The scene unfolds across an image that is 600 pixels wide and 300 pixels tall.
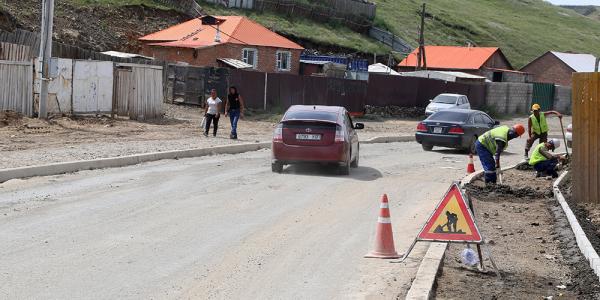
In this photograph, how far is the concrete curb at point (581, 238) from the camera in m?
10.6

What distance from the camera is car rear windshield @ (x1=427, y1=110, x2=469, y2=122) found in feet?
95.3

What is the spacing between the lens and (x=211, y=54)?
49.6m

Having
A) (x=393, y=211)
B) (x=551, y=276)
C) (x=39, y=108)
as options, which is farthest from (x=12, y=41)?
(x=551, y=276)

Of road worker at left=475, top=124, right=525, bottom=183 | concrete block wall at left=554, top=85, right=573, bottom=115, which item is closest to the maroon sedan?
road worker at left=475, top=124, right=525, bottom=183

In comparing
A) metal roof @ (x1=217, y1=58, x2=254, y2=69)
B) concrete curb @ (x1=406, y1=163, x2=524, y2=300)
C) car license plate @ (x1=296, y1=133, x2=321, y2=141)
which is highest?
metal roof @ (x1=217, y1=58, x2=254, y2=69)

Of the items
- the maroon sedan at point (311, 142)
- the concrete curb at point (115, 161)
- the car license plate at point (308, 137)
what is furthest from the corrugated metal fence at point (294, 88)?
the car license plate at point (308, 137)

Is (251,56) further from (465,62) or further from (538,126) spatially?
(465,62)

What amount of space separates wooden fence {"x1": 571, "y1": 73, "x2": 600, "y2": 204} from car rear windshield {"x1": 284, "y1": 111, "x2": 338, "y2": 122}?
5447mm

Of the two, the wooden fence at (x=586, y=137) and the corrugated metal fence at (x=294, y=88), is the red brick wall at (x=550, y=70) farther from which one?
the wooden fence at (x=586, y=137)

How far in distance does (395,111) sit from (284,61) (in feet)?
28.5

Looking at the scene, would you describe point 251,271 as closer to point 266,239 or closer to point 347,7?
point 266,239

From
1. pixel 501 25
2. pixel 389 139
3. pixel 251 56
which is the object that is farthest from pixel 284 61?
pixel 501 25

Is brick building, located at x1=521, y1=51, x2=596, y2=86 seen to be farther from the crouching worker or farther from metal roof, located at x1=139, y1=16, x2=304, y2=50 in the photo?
the crouching worker

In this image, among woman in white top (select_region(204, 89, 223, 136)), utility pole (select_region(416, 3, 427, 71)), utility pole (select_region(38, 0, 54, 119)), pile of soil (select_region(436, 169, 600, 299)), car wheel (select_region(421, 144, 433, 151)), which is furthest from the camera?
utility pole (select_region(416, 3, 427, 71))
